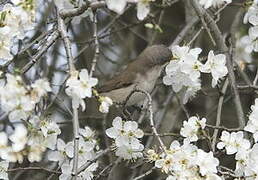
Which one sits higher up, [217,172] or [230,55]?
[230,55]

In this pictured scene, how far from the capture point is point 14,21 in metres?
2.93

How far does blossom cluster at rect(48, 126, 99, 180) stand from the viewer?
10.9ft

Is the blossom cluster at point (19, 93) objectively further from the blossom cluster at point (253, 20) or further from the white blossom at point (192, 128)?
the blossom cluster at point (253, 20)

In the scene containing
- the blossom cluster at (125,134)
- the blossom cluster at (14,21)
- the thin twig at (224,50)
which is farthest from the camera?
the thin twig at (224,50)

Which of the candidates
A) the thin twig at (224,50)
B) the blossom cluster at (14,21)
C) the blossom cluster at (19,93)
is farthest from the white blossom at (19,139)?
the thin twig at (224,50)

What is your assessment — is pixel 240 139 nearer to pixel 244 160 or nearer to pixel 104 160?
Result: pixel 244 160

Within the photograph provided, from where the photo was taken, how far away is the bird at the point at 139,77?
15.8 feet

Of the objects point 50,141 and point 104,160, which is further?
point 104,160

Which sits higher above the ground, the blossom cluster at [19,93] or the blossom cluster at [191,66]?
the blossom cluster at [191,66]

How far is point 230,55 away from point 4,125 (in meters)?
2.00

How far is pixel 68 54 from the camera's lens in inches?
113

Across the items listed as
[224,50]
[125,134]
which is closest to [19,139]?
[125,134]

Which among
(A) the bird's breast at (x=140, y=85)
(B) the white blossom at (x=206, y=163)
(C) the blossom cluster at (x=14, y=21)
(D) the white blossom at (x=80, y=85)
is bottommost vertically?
(B) the white blossom at (x=206, y=163)

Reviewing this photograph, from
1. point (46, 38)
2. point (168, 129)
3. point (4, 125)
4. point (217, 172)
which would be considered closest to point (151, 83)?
point (168, 129)
